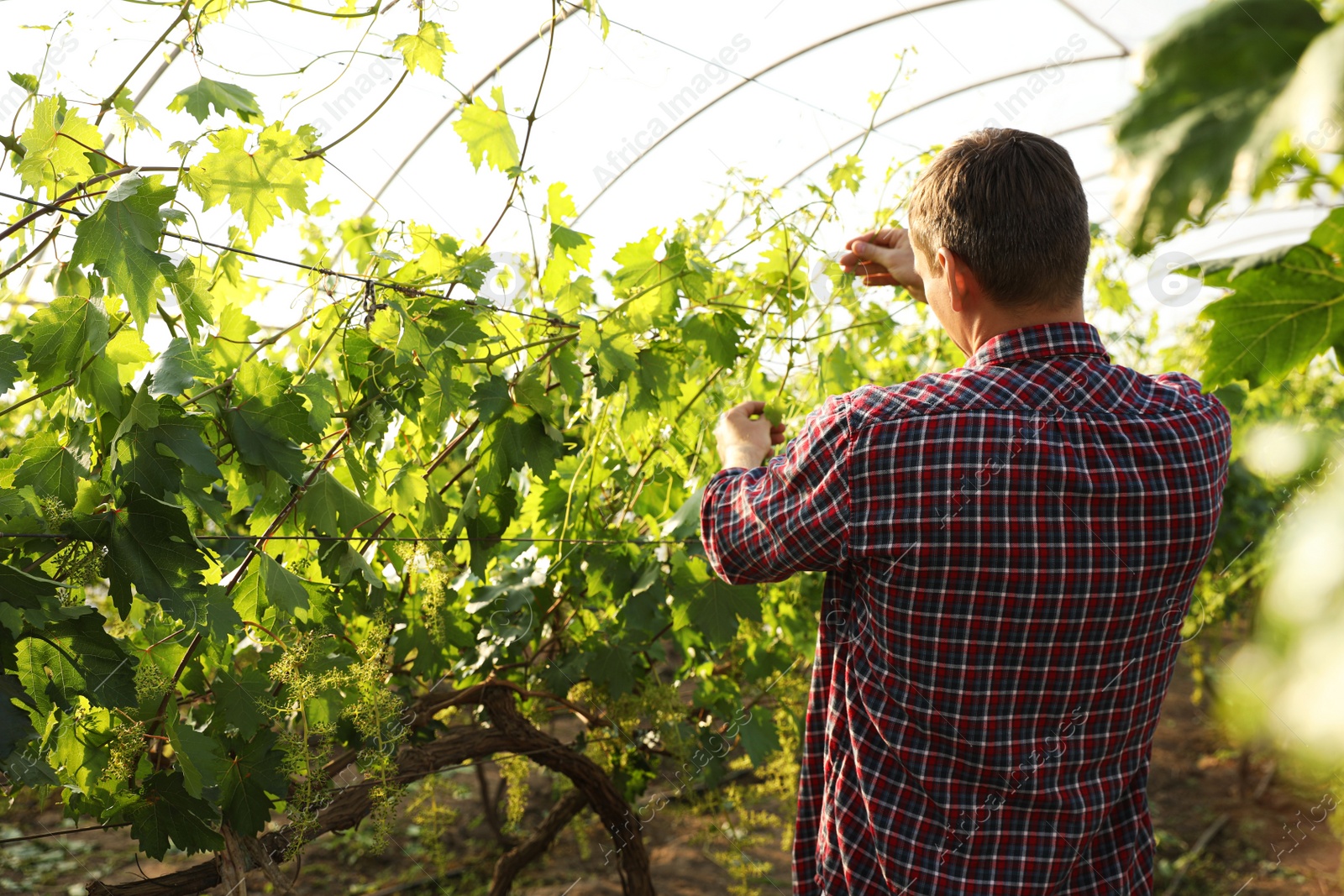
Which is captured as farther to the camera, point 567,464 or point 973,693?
point 567,464

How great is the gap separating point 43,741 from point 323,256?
1.47 m

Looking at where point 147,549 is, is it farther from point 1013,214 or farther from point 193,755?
point 1013,214

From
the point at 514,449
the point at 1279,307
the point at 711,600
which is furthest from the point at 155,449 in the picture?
the point at 1279,307

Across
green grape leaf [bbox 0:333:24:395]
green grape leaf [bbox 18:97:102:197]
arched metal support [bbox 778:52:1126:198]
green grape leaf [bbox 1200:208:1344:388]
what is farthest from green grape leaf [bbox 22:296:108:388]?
arched metal support [bbox 778:52:1126:198]

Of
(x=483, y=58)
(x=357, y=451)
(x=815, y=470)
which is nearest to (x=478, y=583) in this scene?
(x=357, y=451)

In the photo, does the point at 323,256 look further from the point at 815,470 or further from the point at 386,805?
the point at 815,470

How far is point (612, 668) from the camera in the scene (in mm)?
2312

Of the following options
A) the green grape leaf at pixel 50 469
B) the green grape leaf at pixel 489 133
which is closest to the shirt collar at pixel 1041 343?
the green grape leaf at pixel 489 133

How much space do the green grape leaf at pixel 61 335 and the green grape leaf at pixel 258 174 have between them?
0.28 m

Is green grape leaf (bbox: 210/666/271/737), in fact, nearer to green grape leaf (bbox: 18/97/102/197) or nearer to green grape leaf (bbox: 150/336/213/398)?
green grape leaf (bbox: 150/336/213/398)

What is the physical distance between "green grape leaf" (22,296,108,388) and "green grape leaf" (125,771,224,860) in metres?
0.71

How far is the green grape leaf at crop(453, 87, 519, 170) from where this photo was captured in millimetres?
1835

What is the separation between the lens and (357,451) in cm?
184

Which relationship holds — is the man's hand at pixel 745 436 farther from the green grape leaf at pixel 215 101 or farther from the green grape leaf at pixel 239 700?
the green grape leaf at pixel 215 101
